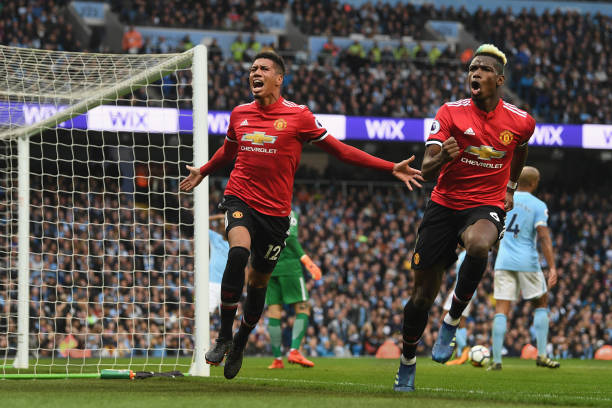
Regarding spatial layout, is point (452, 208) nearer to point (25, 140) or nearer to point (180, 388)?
point (180, 388)

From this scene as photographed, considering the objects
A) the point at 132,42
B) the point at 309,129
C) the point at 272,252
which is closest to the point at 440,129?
the point at 309,129

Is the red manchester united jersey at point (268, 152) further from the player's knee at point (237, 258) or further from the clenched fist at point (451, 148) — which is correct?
the clenched fist at point (451, 148)

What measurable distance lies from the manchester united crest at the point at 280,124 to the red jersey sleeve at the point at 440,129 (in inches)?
47.2

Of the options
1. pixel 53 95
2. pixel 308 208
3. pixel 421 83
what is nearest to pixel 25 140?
pixel 53 95

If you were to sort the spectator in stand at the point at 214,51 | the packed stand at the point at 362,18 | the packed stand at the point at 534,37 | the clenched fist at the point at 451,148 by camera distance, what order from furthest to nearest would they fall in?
the packed stand at the point at 362,18 < the packed stand at the point at 534,37 < the spectator in stand at the point at 214,51 < the clenched fist at the point at 451,148

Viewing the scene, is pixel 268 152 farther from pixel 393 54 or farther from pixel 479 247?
pixel 393 54

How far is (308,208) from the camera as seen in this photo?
26266mm

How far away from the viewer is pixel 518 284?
11258mm

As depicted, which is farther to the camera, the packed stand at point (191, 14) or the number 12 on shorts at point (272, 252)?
the packed stand at point (191, 14)

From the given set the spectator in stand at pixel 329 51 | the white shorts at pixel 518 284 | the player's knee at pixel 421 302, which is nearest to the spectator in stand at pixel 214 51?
the spectator in stand at pixel 329 51

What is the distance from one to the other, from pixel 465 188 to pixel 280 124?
1518 millimetres

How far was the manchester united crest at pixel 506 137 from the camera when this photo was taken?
22.1ft

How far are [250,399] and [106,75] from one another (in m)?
5.24

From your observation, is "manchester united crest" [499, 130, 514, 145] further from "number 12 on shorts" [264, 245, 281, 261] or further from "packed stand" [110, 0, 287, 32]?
"packed stand" [110, 0, 287, 32]
